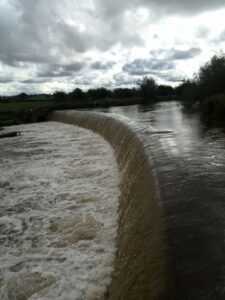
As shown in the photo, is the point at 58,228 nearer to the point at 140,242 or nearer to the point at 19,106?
the point at 140,242

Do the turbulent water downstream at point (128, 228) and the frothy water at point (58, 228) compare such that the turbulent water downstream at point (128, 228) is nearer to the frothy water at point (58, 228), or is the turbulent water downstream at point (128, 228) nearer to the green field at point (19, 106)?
the frothy water at point (58, 228)

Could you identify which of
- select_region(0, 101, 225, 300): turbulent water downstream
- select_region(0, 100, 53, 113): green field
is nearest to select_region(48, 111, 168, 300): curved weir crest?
select_region(0, 101, 225, 300): turbulent water downstream

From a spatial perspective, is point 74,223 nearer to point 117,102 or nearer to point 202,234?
point 202,234

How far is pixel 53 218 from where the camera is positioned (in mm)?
7168

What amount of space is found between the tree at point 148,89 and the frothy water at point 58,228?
52516 mm

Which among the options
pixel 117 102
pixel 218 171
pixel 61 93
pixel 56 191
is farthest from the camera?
pixel 61 93

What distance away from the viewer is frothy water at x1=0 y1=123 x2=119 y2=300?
15.9ft

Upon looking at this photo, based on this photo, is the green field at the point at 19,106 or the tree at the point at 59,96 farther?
the tree at the point at 59,96

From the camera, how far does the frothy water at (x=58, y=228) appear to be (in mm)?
4852

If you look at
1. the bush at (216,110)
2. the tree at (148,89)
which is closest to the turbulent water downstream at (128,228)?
the bush at (216,110)

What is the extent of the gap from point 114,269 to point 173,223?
1.27m

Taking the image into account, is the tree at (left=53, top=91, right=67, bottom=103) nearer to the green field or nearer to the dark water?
the green field

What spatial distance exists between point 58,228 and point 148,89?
2322 inches

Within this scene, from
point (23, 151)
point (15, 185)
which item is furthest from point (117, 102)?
point (15, 185)
